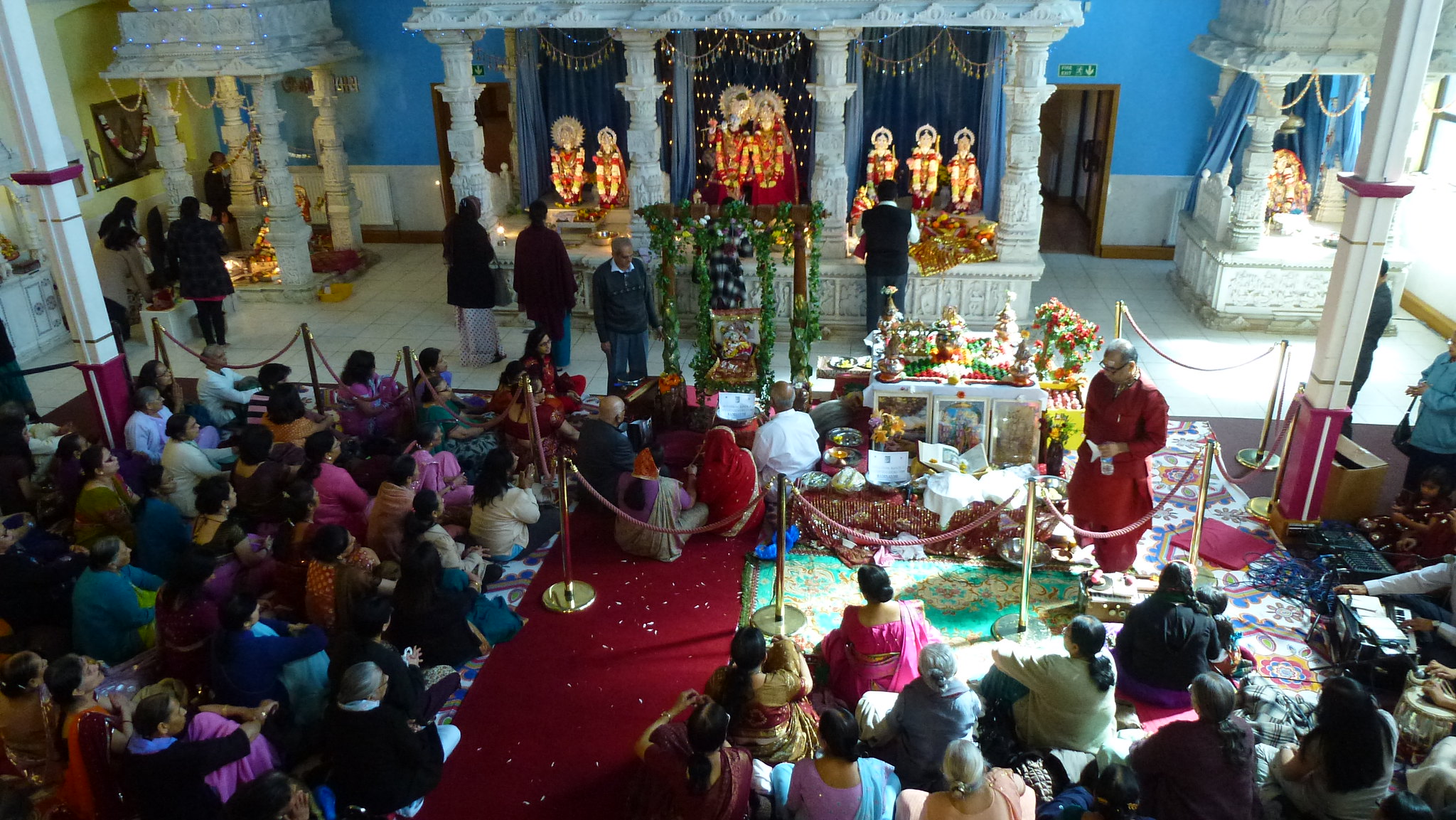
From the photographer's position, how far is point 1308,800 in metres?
4.82

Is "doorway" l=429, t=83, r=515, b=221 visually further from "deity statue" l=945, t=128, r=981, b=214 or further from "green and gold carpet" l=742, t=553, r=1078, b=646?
"green and gold carpet" l=742, t=553, r=1078, b=646

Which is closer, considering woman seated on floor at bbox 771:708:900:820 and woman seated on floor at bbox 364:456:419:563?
woman seated on floor at bbox 771:708:900:820

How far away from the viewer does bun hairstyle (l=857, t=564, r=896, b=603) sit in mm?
5586

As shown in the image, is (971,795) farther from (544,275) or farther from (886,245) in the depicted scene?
(886,245)

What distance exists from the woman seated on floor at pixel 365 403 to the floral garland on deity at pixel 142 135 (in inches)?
249

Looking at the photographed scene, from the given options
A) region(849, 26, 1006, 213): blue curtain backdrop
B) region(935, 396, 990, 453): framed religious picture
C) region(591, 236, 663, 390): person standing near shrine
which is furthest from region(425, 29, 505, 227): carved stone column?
region(935, 396, 990, 453): framed religious picture

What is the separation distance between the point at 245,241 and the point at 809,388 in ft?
27.9

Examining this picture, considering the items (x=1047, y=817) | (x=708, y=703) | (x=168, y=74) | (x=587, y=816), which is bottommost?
(x=587, y=816)

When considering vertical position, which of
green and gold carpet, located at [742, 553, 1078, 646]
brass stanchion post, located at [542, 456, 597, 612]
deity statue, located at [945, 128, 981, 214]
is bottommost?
green and gold carpet, located at [742, 553, 1078, 646]

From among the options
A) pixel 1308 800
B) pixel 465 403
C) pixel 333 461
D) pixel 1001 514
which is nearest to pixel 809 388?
pixel 1001 514

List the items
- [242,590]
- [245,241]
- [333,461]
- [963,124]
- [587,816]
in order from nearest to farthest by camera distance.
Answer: [587,816], [242,590], [333,461], [963,124], [245,241]

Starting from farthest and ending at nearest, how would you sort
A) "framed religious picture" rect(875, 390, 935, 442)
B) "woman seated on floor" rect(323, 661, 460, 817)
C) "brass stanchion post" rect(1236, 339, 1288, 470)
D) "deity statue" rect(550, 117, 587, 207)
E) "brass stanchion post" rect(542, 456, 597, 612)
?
"deity statue" rect(550, 117, 587, 207) → "brass stanchion post" rect(1236, 339, 1288, 470) → "framed religious picture" rect(875, 390, 935, 442) → "brass stanchion post" rect(542, 456, 597, 612) → "woman seated on floor" rect(323, 661, 460, 817)

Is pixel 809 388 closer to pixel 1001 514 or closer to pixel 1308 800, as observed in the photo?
pixel 1001 514

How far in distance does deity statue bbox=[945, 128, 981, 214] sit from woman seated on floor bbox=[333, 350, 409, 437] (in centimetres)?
708
